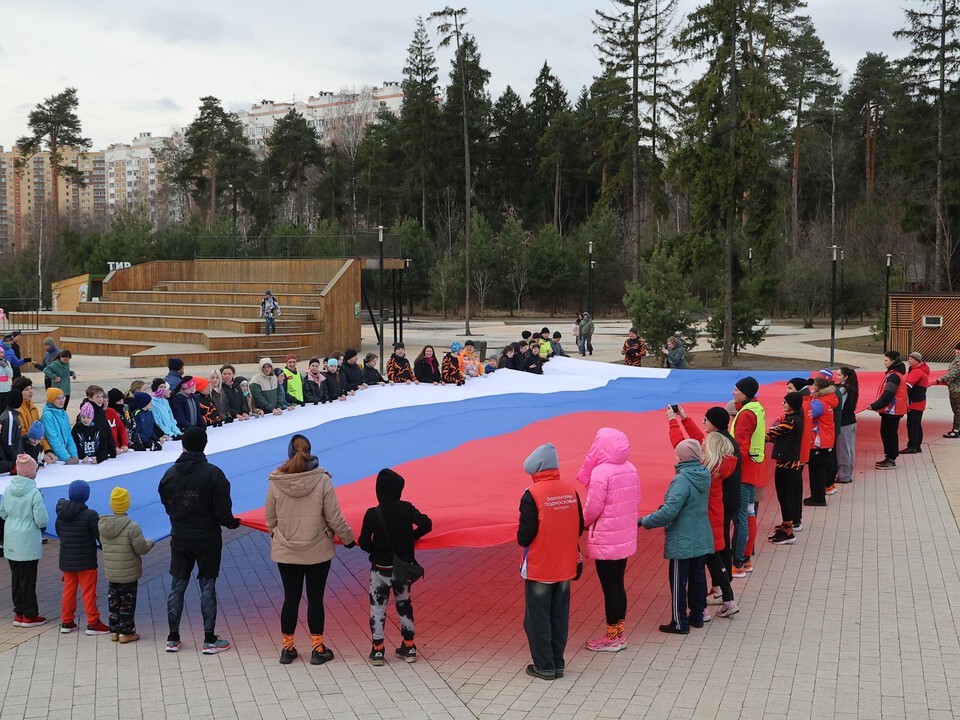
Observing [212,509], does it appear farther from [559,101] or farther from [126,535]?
[559,101]

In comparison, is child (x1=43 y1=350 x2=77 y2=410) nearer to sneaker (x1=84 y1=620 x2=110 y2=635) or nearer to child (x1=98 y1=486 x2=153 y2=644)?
sneaker (x1=84 y1=620 x2=110 y2=635)

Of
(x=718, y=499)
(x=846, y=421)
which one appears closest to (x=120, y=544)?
(x=718, y=499)

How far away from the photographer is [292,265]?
121 feet

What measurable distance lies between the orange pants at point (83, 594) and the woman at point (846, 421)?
9.00m

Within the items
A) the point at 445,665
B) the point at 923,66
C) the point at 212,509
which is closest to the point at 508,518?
the point at 445,665

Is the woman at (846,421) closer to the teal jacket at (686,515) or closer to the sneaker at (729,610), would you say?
the sneaker at (729,610)

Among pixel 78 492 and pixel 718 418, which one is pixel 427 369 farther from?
pixel 78 492

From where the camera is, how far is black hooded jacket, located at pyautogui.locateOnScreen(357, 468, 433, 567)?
21.6 ft

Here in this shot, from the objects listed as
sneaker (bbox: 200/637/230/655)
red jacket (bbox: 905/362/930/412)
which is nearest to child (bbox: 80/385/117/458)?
sneaker (bbox: 200/637/230/655)

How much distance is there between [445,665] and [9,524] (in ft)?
12.1

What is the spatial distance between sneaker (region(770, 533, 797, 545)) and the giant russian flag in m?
1.50

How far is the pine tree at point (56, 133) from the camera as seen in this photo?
6116cm

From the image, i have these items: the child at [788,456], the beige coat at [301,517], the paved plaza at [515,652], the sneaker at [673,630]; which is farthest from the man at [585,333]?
the beige coat at [301,517]

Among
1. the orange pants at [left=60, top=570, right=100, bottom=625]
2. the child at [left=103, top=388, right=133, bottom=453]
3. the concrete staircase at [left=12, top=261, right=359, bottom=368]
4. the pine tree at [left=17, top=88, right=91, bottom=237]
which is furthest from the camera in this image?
the pine tree at [left=17, top=88, right=91, bottom=237]
